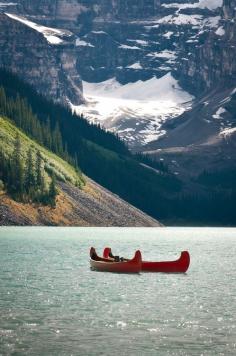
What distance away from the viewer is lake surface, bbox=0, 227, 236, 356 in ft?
282

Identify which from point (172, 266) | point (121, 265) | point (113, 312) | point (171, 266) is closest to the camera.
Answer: point (113, 312)

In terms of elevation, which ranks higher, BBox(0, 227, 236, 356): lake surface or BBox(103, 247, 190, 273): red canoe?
BBox(0, 227, 236, 356): lake surface

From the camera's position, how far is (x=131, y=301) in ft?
368

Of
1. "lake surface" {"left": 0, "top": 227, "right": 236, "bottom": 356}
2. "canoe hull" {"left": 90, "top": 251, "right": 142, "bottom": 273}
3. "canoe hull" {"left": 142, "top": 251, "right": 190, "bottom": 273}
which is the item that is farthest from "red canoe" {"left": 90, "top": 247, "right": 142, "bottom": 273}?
"canoe hull" {"left": 142, "top": 251, "right": 190, "bottom": 273}

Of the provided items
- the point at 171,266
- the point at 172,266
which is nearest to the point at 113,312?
the point at 172,266

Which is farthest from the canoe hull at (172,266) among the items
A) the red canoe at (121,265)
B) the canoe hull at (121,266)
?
the red canoe at (121,265)

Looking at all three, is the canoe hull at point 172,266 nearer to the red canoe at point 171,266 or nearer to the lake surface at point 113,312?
the red canoe at point 171,266

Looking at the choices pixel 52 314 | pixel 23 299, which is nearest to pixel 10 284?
pixel 23 299

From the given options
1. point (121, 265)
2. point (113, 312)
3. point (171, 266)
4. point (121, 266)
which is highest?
point (113, 312)

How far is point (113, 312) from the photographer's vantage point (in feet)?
338

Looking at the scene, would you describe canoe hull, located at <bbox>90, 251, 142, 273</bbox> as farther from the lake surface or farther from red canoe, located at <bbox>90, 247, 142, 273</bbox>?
the lake surface

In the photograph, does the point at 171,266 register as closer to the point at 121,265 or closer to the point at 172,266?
the point at 172,266

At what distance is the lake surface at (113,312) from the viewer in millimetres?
85812

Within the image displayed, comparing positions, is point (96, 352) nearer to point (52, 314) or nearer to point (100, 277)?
point (52, 314)
